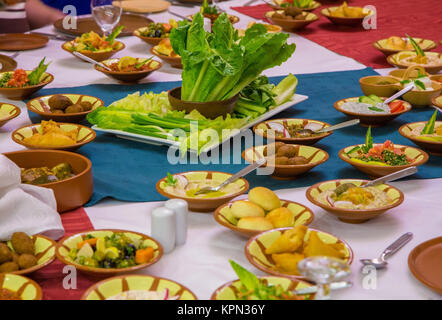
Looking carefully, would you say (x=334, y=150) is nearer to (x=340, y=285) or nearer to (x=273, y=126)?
(x=273, y=126)

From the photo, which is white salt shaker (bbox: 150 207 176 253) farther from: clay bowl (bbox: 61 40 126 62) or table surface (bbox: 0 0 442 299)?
clay bowl (bbox: 61 40 126 62)

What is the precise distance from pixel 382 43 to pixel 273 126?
1330 mm

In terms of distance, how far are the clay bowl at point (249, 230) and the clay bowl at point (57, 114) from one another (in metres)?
0.94

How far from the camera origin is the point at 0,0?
695mm

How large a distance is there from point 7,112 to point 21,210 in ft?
3.08

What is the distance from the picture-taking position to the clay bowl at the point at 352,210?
5.07 ft

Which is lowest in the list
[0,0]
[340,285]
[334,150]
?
[334,150]

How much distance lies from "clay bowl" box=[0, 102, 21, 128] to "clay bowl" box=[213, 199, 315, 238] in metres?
1.02

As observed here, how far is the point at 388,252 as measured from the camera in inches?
56.6

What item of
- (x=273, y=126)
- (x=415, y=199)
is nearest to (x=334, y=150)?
(x=273, y=126)

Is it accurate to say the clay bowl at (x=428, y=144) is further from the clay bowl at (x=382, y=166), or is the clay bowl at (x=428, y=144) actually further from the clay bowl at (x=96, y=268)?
the clay bowl at (x=96, y=268)

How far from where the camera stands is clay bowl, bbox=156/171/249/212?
1.62 m

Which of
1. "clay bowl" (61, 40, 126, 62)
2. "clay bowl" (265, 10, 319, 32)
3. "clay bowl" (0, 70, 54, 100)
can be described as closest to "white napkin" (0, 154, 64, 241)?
"clay bowl" (0, 70, 54, 100)
